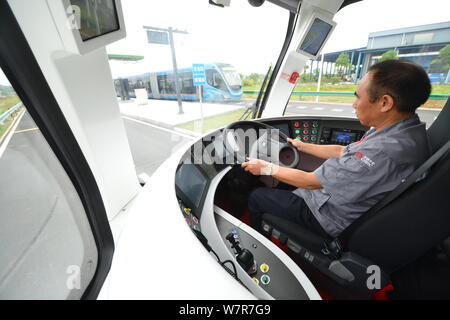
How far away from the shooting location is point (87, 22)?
0.79 m

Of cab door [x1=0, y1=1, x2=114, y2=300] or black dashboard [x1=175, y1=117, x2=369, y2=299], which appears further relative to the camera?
cab door [x1=0, y1=1, x2=114, y2=300]

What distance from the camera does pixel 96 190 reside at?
1200mm

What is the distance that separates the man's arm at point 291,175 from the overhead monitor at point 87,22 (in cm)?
87

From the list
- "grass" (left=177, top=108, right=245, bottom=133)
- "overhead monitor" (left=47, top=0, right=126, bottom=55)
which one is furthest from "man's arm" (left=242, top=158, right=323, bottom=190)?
"grass" (left=177, top=108, right=245, bottom=133)

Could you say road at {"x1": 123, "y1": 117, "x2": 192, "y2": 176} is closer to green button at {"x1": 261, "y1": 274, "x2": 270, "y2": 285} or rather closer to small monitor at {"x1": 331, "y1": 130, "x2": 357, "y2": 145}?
small monitor at {"x1": 331, "y1": 130, "x2": 357, "y2": 145}

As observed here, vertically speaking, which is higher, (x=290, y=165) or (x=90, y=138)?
(x=90, y=138)

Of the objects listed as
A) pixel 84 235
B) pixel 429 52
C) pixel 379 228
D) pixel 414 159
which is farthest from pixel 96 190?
pixel 429 52

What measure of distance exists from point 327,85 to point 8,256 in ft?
9.45

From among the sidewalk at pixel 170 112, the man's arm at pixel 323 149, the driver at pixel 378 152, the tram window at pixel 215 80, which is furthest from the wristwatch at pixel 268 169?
the tram window at pixel 215 80

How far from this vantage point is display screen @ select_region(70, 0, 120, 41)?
0.77m

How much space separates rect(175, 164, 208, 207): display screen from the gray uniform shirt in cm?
55

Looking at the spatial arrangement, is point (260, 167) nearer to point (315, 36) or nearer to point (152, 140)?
point (315, 36)

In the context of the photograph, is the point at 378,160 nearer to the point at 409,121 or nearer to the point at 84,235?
the point at 409,121

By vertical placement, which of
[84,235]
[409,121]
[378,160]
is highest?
[409,121]
